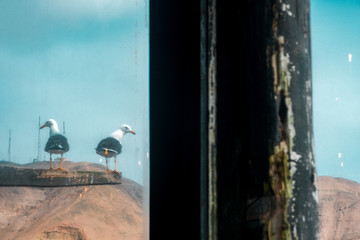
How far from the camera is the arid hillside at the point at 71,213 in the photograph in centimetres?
1286

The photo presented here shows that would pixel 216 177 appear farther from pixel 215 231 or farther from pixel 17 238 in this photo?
pixel 17 238

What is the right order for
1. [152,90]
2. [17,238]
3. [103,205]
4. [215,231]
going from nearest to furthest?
[215,231]
[152,90]
[17,238]
[103,205]

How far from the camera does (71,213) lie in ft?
44.9

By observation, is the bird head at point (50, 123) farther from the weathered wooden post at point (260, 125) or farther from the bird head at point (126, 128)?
the weathered wooden post at point (260, 125)

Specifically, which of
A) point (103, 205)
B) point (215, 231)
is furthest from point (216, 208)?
point (103, 205)

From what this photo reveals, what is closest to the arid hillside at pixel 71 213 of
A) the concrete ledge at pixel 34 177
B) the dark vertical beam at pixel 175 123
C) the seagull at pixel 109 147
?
the seagull at pixel 109 147

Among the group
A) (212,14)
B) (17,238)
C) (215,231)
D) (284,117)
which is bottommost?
(17,238)

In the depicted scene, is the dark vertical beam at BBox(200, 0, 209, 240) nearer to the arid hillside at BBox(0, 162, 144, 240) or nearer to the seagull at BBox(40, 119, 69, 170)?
the seagull at BBox(40, 119, 69, 170)

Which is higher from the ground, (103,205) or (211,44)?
(211,44)

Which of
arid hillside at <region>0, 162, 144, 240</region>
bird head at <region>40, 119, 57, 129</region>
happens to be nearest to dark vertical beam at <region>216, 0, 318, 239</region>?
bird head at <region>40, 119, 57, 129</region>

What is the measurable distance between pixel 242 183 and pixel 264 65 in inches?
5.5

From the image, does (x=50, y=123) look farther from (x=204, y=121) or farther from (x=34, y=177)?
(x=204, y=121)

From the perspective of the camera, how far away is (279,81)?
1.43ft

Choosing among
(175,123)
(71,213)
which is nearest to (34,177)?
(175,123)
